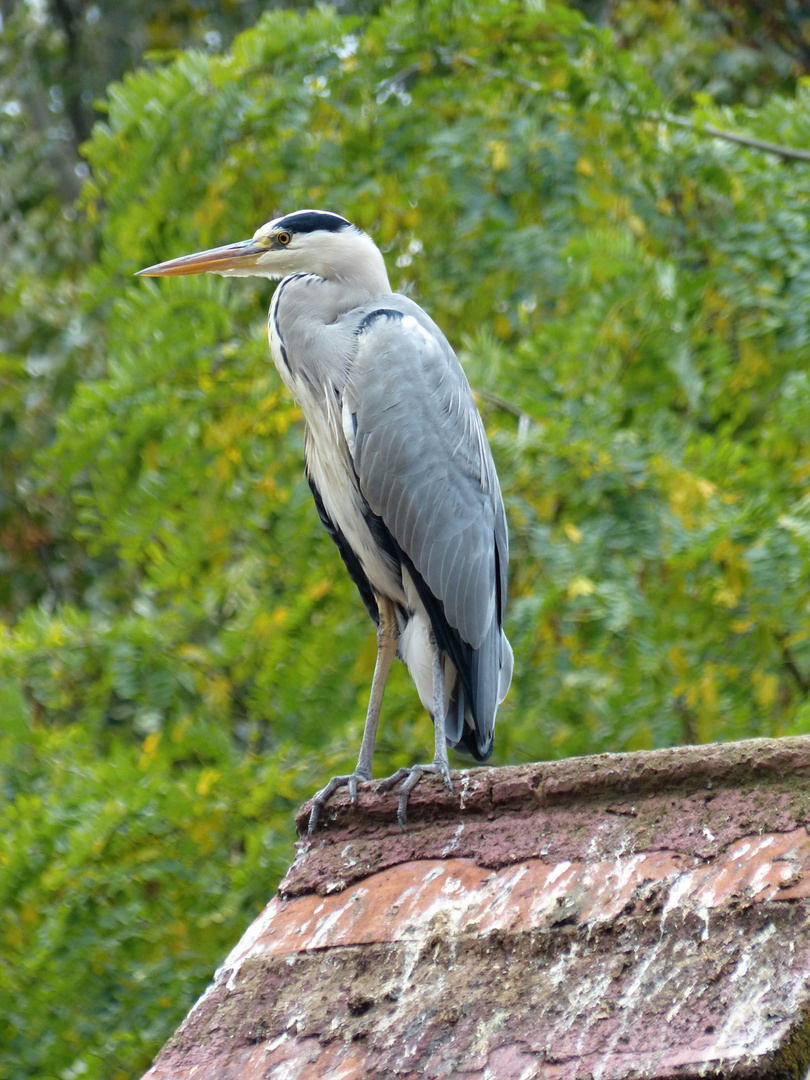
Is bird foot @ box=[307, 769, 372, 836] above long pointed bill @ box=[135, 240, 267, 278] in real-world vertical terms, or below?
below

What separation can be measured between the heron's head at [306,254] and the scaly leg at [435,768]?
1.23m

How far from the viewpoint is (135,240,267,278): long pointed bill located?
12.5 feet

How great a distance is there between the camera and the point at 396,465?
3.52 meters

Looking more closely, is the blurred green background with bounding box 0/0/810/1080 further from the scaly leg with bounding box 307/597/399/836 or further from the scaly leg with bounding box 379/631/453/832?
the scaly leg with bounding box 379/631/453/832

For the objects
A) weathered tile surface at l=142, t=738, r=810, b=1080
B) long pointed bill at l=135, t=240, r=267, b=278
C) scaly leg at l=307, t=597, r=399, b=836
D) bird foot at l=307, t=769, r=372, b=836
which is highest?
long pointed bill at l=135, t=240, r=267, b=278

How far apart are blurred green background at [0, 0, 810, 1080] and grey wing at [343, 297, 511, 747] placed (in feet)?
2.75

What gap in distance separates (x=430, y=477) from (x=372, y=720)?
682mm

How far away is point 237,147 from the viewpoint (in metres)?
5.86

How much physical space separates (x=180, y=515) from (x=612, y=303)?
193 cm

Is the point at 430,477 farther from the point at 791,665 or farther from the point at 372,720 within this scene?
the point at 791,665

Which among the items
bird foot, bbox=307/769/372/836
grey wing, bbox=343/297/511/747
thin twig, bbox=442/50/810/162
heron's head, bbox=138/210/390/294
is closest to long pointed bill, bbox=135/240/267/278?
heron's head, bbox=138/210/390/294

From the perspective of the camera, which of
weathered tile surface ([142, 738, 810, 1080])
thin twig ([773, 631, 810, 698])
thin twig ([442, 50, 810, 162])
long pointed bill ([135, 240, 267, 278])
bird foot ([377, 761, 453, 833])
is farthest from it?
thin twig ([442, 50, 810, 162])

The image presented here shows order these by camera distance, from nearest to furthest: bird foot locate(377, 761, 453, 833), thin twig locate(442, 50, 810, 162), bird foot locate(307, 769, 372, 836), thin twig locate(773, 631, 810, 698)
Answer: bird foot locate(377, 761, 453, 833), bird foot locate(307, 769, 372, 836), thin twig locate(773, 631, 810, 698), thin twig locate(442, 50, 810, 162)

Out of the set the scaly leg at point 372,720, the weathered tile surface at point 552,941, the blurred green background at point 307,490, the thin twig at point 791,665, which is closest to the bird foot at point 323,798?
the scaly leg at point 372,720
